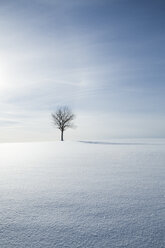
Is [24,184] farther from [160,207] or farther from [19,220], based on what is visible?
[160,207]

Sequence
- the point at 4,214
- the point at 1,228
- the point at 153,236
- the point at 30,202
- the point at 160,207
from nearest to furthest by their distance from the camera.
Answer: the point at 153,236
the point at 1,228
the point at 4,214
the point at 160,207
the point at 30,202

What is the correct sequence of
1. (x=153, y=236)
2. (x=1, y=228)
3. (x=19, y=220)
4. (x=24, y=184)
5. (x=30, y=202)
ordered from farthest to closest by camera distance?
(x=24, y=184) → (x=30, y=202) → (x=19, y=220) → (x=1, y=228) → (x=153, y=236)

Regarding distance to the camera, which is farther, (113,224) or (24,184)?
(24,184)

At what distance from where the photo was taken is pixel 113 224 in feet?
7.47

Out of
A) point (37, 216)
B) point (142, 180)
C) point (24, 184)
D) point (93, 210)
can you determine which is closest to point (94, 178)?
point (142, 180)

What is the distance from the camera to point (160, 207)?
277cm

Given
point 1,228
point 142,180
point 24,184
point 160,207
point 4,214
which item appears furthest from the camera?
point 142,180

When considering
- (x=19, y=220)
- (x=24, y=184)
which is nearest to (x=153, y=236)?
(x=19, y=220)

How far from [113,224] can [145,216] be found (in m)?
0.50

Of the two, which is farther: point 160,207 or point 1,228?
point 160,207

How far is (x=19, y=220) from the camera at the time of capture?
238 cm

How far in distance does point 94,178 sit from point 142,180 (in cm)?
117

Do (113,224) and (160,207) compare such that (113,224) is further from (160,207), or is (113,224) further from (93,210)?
(160,207)

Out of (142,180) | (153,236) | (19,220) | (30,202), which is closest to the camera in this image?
(153,236)
